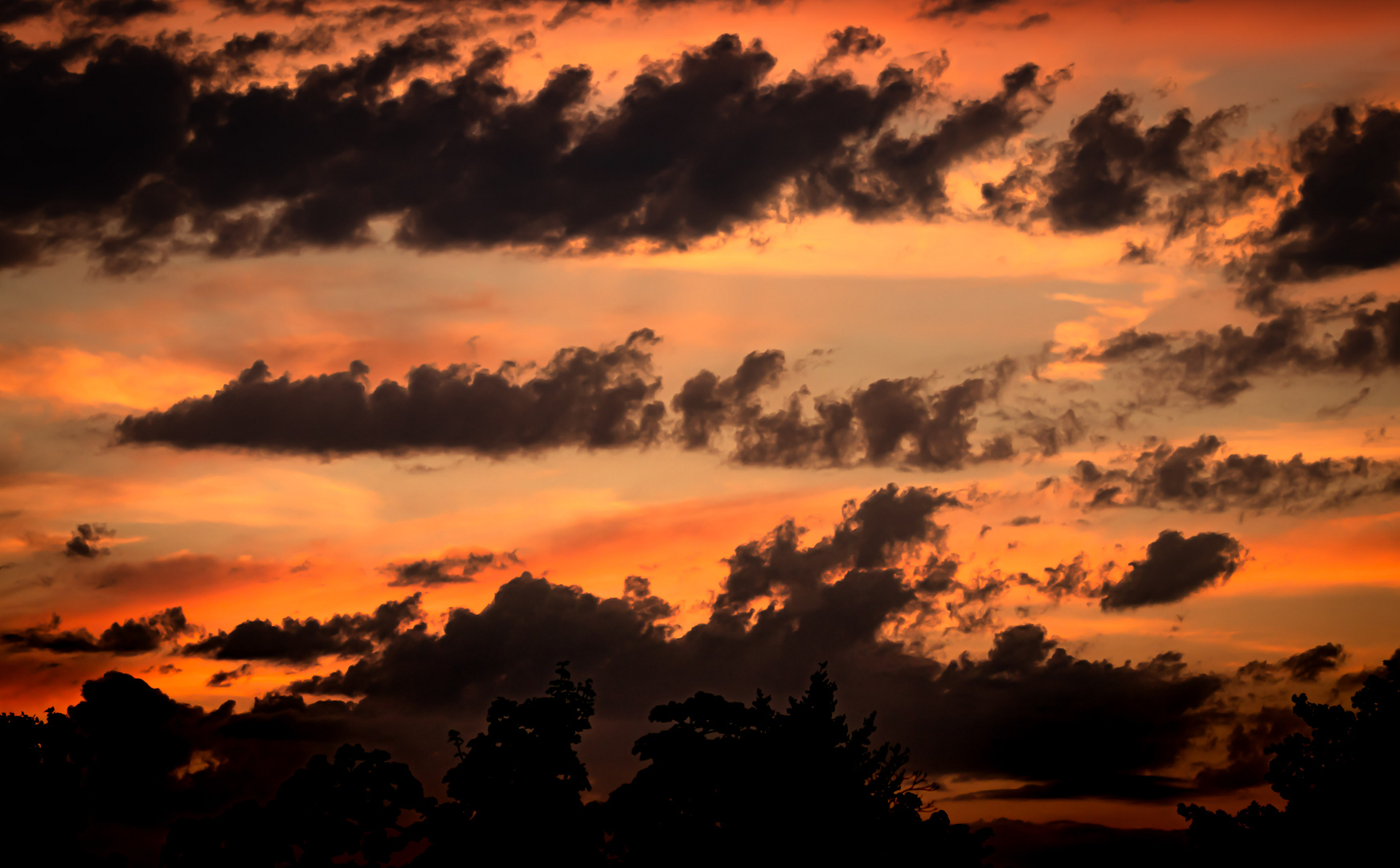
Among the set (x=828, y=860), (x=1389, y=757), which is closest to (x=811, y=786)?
(x=828, y=860)

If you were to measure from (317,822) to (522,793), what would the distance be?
30.5 feet

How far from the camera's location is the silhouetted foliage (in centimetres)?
5300

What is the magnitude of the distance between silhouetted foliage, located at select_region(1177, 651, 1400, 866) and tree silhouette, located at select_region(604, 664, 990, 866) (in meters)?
11.5

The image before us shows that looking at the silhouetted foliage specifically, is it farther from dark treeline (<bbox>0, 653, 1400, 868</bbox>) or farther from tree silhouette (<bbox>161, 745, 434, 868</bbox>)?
tree silhouette (<bbox>161, 745, 434, 868</bbox>)

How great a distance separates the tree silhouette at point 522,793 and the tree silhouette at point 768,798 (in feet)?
8.15

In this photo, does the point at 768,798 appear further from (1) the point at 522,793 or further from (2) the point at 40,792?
(2) the point at 40,792

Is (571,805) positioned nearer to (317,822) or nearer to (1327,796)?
(317,822)

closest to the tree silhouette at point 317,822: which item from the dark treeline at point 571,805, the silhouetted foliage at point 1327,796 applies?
the dark treeline at point 571,805

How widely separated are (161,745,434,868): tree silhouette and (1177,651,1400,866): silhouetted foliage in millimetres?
34535

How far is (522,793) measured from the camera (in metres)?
56.9

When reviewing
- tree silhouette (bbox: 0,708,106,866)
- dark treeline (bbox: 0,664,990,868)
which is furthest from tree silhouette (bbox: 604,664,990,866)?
tree silhouette (bbox: 0,708,106,866)

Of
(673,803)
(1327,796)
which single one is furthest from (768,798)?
(1327,796)

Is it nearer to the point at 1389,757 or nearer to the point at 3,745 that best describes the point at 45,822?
the point at 3,745

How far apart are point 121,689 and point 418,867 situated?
16398 mm
